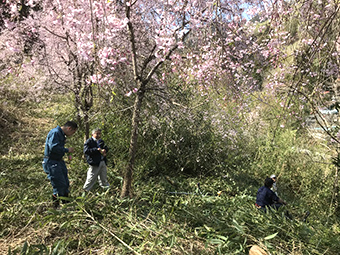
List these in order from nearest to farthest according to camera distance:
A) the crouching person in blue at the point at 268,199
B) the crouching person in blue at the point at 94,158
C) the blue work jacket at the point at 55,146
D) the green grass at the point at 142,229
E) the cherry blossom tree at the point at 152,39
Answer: the green grass at the point at 142,229
the cherry blossom tree at the point at 152,39
the blue work jacket at the point at 55,146
the crouching person in blue at the point at 268,199
the crouching person in blue at the point at 94,158

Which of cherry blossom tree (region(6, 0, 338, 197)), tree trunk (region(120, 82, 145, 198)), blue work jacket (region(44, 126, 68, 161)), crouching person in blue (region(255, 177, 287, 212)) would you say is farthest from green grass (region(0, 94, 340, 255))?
cherry blossom tree (region(6, 0, 338, 197))

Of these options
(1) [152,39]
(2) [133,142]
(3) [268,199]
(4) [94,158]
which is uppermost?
(1) [152,39]

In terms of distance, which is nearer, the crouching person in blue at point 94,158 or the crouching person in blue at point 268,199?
the crouching person in blue at point 268,199

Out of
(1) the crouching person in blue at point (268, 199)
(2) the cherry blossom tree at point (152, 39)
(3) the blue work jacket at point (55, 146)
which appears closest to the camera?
(2) the cherry blossom tree at point (152, 39)

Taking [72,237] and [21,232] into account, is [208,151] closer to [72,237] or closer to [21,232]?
[72,237]

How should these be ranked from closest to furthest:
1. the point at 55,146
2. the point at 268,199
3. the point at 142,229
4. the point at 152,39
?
the point at 142,229 → the point at 55,146 → the point at 268,199 → the point at 152,39

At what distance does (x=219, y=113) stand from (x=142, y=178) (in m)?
2.21

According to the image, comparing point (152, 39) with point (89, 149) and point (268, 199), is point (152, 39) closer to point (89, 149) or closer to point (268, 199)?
point (89, 149)

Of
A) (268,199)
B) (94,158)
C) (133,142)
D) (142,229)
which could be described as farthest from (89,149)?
(268,199)

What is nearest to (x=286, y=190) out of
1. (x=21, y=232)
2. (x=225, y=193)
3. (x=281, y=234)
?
(x=225, y=193)

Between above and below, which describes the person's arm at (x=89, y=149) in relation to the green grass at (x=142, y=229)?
above

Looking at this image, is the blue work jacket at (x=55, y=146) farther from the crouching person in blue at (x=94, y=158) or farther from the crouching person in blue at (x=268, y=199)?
the crouching person in blue at (x=268, y=199)

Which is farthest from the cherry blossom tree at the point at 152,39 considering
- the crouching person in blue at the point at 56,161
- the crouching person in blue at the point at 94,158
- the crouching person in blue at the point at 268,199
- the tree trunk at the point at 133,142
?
the crouching person in blue at the point at 268,199

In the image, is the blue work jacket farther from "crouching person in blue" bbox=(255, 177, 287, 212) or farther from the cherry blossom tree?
"crouching person in blue" bbox=(255, 177, 287, 212)
